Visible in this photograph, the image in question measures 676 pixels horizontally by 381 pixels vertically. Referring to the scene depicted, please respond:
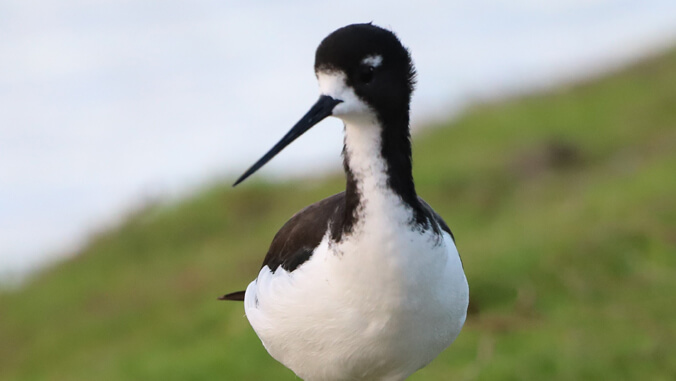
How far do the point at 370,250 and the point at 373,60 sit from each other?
2.61 feet

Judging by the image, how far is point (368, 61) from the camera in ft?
15.6

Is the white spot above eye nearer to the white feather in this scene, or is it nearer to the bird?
the bird

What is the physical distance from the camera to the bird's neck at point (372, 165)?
478 centimetres

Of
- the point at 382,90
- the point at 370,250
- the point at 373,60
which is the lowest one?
the point at 370,250

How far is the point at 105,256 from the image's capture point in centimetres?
1382

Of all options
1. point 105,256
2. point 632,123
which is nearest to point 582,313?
point 632,123

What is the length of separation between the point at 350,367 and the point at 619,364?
10.4 feet

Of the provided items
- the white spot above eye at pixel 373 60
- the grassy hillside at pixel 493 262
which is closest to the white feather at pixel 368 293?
the white spot above eye at pixel 373 60

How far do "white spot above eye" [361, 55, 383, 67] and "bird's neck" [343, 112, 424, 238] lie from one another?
0.74 ft

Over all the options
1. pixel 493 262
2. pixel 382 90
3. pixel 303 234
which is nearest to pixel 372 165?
pixel 382 90

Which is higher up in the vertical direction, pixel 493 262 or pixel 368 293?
pixel 368 293

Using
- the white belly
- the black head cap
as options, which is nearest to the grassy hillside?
the white belly

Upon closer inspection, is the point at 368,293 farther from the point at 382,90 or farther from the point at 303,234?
the point at 382,90

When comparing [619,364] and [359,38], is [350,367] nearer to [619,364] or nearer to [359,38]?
[359,38]
